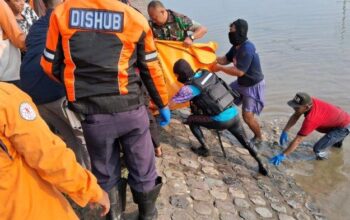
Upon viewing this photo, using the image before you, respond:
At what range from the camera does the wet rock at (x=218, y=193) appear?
4.46 m

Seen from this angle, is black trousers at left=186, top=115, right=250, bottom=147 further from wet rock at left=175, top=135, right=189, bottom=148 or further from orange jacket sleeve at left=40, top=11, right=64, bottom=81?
orange jacket sleeve at left=40, top=11, right=64, bottom=81

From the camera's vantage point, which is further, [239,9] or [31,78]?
[239,9]

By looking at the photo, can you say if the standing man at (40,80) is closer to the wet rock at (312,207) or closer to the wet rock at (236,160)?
the wet rock at (236,160)

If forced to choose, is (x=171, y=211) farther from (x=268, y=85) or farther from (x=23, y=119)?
(x=268, y=85)

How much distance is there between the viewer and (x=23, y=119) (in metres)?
1.89

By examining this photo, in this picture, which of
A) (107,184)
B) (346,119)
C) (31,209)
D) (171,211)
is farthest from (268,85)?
(31,209)

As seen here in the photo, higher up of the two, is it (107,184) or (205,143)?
(107,184)

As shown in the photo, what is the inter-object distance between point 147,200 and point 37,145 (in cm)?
162

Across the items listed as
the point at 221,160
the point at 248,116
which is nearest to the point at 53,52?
the point at 221,160

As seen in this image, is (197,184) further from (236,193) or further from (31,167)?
(31,167)

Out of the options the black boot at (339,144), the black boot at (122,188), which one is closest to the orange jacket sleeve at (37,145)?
the black boot at (122,188)

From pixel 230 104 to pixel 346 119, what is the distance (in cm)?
220

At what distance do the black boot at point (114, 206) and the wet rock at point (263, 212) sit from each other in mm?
1597

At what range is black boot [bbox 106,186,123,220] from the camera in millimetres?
3391
